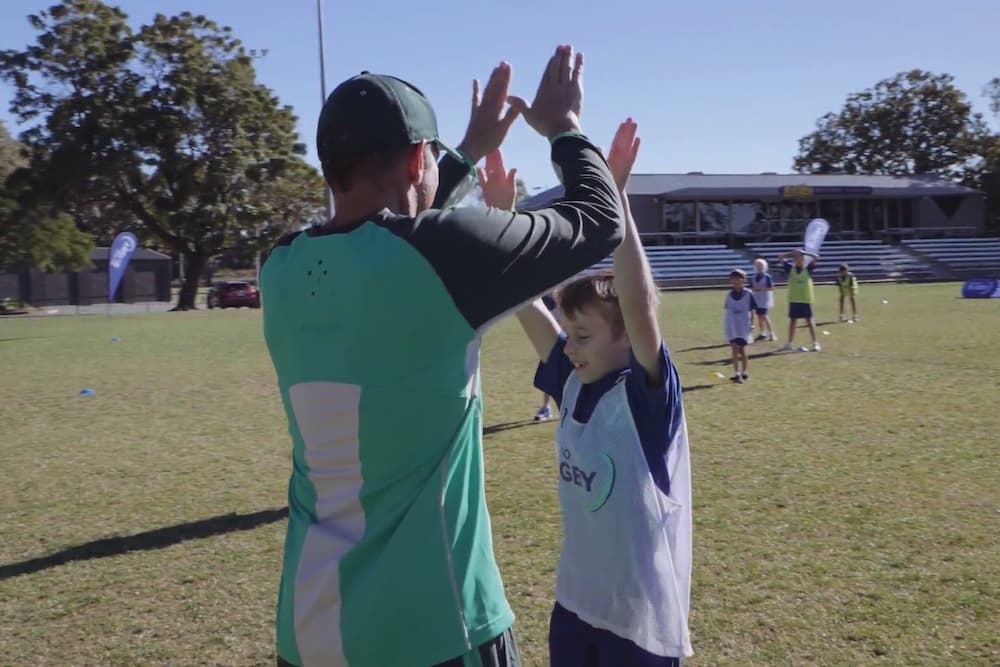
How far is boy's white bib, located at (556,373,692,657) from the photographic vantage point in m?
2.66

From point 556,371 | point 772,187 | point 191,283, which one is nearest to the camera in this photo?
point 556,371

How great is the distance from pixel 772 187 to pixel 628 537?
6066 centimetres

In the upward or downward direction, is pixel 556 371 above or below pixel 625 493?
above

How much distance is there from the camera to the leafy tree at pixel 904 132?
78312mm

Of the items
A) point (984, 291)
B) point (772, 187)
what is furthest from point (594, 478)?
point (772, 187)

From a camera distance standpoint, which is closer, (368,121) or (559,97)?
(368,121)

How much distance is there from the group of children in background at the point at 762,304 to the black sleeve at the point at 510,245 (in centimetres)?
1283

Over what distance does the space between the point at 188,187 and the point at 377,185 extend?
159ft

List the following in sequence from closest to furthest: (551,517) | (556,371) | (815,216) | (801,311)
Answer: (556,371) < (551,517) < (801,311) < (815,216)

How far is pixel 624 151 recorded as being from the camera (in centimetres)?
245

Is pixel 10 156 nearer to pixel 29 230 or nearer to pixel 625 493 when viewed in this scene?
pixel 29 230

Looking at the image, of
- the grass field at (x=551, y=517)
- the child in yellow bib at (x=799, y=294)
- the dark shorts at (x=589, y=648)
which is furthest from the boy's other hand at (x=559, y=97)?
the child in yellow bib at (x=799, y=294)

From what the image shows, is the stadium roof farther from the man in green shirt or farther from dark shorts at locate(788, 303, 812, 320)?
the man in green shirt

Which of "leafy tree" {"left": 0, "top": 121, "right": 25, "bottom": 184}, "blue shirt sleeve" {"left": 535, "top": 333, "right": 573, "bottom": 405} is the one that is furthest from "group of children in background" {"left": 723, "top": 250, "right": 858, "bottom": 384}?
"leafy tree" {"left": 0, "top": 121, "right": 25, "bottom": 184}
